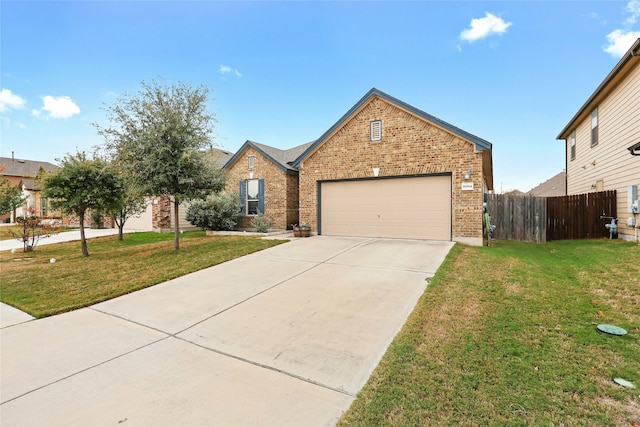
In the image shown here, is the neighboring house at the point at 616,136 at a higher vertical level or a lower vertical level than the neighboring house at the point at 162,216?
higher

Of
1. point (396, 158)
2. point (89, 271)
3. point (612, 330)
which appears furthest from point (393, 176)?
point (89, 271)

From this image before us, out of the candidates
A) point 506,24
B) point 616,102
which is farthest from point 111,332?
point 616,102

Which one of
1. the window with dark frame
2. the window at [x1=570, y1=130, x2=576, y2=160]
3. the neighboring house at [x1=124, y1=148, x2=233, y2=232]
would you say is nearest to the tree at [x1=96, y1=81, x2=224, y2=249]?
the window with dark frame

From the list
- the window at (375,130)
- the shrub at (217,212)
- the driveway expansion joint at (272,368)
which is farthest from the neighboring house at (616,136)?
the shrub at (217,212)

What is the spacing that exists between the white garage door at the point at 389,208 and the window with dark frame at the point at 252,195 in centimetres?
454

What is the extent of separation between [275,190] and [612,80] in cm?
1370

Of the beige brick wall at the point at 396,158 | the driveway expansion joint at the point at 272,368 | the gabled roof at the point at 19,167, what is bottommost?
the driveway expansion joint at the point at 272,368

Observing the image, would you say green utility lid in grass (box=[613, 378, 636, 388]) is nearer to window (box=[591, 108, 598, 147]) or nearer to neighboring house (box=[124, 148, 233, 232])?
window (box=[591, 108, 598, 147])

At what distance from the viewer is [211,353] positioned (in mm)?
3205

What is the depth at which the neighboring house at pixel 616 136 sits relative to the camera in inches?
351

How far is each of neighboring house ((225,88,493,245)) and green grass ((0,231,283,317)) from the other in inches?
141

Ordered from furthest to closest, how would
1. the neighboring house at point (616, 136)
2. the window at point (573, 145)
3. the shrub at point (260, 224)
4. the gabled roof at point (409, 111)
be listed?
the window at point (573, 145) < the shrub at point (260, 224) < the gabled roof at point (409, 111) < the neighboring house at point (616, 136)

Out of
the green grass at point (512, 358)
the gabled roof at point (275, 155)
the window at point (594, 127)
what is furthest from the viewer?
the gabled roof at point (275, 155)

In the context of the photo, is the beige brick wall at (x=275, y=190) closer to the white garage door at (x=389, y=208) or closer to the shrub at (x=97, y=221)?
the white garage door at (x=389, y=208)
